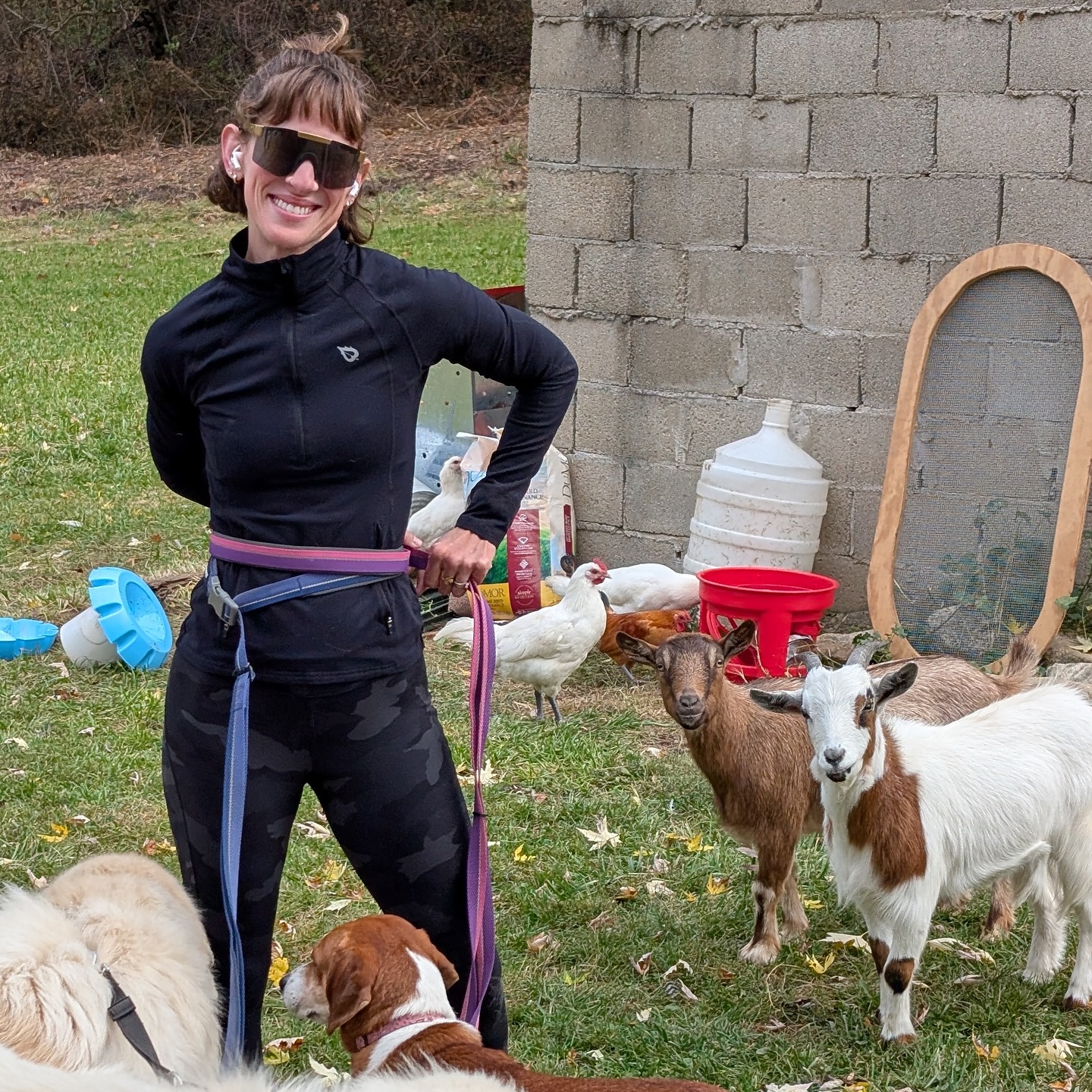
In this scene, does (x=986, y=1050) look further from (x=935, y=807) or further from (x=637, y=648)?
(x=637, y=648)

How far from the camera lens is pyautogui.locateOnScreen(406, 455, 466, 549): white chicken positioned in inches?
290

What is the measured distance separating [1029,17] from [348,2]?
2255 cm

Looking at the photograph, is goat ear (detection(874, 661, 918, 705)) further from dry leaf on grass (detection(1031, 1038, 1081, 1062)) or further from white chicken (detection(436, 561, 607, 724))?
white chicken (detection(436, 561, 607, 724))

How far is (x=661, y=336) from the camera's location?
7496mm

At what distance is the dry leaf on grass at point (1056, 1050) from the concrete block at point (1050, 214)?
378cm

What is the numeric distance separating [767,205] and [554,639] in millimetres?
2485

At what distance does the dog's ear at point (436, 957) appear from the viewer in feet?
9.37

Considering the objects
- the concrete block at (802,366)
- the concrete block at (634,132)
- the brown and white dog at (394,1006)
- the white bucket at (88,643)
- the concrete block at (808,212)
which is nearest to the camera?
the brown and white dog at (394,1006)

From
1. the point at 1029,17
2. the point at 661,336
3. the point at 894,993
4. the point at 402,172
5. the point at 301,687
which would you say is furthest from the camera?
the point at 402,172

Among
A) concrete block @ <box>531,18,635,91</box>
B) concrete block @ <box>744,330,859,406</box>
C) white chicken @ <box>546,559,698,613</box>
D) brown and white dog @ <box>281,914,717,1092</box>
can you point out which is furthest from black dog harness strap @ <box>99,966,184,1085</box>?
concrete block @ <box>531,18,635,91</box>

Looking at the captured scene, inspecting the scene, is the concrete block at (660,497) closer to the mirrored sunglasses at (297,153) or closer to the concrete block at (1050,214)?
the concrete block at (1050,214)

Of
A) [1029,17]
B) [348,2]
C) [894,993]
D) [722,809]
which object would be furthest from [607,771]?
[348,2]

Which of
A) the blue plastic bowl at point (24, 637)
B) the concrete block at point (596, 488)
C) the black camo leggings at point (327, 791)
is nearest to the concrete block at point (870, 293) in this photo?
the concrete block at point (596, 488)

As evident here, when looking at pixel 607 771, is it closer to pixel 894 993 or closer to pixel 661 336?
pixel 894 993
